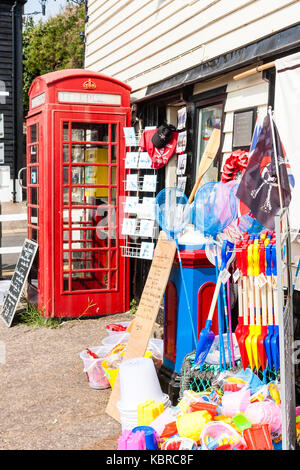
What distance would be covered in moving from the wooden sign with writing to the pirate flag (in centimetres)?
97

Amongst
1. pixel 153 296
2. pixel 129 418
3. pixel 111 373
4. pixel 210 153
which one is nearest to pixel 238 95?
pixel 210 153

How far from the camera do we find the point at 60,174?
6.93 m

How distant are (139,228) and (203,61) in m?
2.31

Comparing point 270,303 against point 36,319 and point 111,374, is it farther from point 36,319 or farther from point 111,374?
→ point 36,319

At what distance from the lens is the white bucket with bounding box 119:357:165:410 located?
410 cm

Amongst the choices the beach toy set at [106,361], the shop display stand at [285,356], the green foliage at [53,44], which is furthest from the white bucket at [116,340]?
the green foliage at [53,44]

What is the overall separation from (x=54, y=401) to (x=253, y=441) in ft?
6.71

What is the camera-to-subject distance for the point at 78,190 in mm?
7082

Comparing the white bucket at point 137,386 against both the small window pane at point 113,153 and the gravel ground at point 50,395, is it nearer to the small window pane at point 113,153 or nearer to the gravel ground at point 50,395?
the gravel ground at point 50,395

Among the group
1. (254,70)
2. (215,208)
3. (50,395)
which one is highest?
(254,70)

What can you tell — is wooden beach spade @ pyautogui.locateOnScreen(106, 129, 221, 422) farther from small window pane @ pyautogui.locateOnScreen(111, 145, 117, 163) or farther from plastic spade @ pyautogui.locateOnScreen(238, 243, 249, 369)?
small window pane @ pyautogui.locateOnScreen(111, 145, 117, 163)

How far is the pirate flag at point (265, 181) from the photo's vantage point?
11.4 ft
